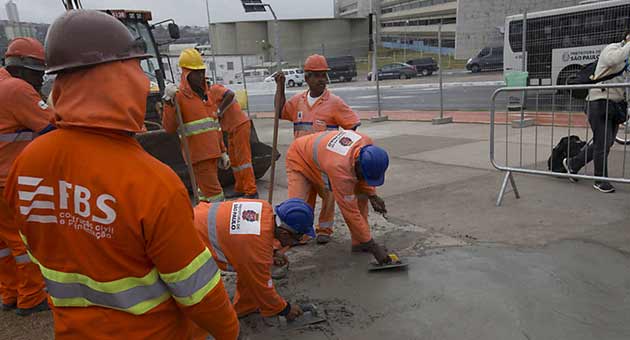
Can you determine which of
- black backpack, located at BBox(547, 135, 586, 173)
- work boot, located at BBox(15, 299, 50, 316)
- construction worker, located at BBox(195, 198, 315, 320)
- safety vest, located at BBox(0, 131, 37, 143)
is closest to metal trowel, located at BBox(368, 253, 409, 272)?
construction worker, located at BBox(195, 198, 315, 320)

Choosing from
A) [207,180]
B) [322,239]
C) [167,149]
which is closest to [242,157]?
[167,149]

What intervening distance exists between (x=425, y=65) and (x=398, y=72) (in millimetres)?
2377

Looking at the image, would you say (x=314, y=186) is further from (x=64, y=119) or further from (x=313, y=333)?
(x=64, y=119)

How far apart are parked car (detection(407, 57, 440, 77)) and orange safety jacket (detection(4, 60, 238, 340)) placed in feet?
114

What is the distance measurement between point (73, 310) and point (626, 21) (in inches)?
515

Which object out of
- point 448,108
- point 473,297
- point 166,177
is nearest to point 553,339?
point 473,297

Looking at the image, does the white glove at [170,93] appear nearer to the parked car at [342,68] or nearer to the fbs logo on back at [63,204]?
the fbs logo on back at [63,204]

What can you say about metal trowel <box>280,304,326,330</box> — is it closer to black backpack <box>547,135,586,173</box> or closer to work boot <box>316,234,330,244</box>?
work boot <box>316,234,330,244</box>

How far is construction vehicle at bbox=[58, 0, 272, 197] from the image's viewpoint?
224 inches

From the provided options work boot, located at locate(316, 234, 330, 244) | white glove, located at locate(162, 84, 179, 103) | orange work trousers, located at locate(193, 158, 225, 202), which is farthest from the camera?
orange work trousers, located at locate(193, 158, 225, 202)

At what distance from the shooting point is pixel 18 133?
3.16 metres

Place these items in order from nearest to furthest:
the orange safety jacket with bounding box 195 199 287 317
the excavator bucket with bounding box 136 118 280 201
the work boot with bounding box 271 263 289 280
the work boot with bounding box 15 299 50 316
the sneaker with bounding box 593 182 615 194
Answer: the orange safety jacket with bounding box 195 199 287 317
the work boot with bounding box 15 299 50 316
the work boot with bounding box 271 263 289 280
the sneaker with bounding box 593 182 615 194
the excavator bucket with bounding box 136 118 280 201

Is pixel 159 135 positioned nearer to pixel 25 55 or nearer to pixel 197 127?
pixel 197 127

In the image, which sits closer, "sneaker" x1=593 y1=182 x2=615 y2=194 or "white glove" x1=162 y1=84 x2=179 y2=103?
"white glove" x1=162 y1=84 x2=179 y2=103
